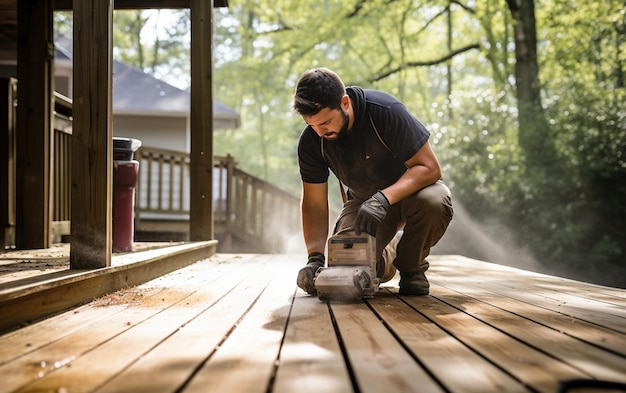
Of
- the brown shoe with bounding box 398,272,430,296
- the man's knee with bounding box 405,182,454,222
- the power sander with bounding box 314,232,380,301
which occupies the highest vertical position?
the man's knee with bounding box 405,182,454,222

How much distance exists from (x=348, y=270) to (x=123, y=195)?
2194 mm

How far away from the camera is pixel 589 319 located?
2.84 meters

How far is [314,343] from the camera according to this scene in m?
2.23

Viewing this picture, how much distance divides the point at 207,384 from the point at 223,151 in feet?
98.0

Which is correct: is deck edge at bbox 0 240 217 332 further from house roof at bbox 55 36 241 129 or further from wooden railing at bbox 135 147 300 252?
house roof at bbox 55 36 241 129

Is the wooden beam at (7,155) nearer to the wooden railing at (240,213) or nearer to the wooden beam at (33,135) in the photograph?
the wooden beam at (33,135)

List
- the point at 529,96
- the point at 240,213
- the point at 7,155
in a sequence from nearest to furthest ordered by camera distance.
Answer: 1. the point at 7,155
2. the point at 240,213
3. the point at 529,96

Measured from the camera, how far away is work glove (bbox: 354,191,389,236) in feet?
10.9

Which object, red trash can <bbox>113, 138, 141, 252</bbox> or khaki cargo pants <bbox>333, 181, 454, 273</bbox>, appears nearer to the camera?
khaki cargo pants <bbox>333, 181, 454, 273</bbox>

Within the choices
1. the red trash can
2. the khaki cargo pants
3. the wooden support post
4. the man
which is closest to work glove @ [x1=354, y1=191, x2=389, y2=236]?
the man

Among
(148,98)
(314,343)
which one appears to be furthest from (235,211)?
(314,343)

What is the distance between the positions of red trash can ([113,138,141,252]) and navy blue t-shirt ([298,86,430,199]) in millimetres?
1594

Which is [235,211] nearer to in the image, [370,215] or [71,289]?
[370,215]

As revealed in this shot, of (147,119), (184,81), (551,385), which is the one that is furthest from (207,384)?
(184,81)
